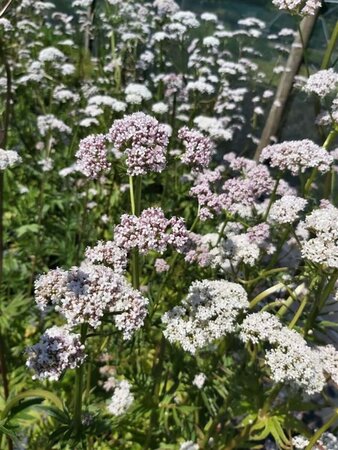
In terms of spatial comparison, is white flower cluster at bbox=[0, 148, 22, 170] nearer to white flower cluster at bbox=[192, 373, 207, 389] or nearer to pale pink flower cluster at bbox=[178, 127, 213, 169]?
pale pink flower cluster at bbox=[178, 127, 213, 169]

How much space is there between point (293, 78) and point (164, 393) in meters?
2.92

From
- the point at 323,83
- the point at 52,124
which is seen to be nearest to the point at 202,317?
the point at 323,83

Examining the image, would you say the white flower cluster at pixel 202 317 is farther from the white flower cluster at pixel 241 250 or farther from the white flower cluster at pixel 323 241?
the white flower cluster at pixel 241 250

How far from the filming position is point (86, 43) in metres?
7.41

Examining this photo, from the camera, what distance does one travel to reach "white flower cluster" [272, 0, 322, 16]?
234 centimetres

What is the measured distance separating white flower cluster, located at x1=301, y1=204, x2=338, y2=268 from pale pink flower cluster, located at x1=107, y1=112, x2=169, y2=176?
0.61 m

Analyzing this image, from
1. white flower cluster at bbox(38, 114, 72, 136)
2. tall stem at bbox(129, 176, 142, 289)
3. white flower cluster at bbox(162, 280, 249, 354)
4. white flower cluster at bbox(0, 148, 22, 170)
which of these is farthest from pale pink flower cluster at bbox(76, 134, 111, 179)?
white flower cluster at bbox(38, 114, 72, 136)

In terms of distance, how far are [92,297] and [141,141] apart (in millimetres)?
566

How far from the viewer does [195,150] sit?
1.82m

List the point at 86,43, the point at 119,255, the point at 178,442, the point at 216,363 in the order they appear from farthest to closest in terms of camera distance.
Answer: the point at 86,43 < the point at 178,442 < the point at 216,363 < the point at 119,255

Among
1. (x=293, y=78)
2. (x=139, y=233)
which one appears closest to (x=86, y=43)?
(x=293, y=78)

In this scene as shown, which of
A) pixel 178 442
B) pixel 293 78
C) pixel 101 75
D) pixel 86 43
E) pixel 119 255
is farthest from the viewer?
pixel 86 43

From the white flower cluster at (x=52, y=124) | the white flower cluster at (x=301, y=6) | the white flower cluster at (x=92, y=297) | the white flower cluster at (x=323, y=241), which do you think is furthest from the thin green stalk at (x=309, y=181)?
the white flower cluster at (x=52, y=124)

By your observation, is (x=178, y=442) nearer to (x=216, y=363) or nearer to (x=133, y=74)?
(x=216, y=363)
